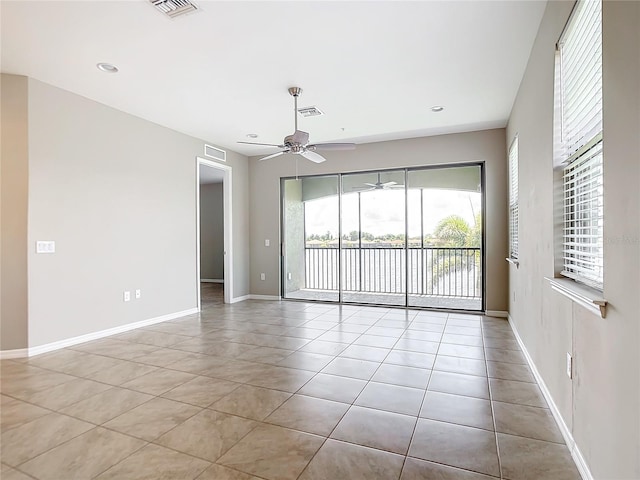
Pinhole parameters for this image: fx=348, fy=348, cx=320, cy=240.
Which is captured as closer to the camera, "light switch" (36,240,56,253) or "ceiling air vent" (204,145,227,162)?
"light switch" (36,240,56,253)

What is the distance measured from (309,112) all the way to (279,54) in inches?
57.0

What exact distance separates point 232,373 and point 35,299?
2282 millimetres

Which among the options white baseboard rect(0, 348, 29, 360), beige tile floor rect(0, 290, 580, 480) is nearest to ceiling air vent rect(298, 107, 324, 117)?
beige tile floor rect(0, 290, 580, 480)

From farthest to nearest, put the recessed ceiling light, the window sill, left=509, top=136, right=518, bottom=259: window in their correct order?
left=509, top=136, right=518, bottom=259: window, the recessed ceiling light, the window sill

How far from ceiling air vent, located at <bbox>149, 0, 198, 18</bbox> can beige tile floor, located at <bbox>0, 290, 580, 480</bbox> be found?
280 cm

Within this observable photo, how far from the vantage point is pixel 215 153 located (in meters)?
6.10

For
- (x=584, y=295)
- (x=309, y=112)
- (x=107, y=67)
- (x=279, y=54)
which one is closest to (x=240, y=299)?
(x=309, y=112)

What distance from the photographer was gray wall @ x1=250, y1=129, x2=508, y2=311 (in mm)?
5219

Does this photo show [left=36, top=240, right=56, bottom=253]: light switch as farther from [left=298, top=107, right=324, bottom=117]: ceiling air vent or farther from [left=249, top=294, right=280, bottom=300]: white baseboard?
[left=249, top=294, right=280, bottom=300]: white baseboard

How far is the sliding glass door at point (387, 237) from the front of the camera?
6023 mm

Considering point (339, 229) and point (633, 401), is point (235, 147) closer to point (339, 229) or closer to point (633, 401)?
point (339, 229)

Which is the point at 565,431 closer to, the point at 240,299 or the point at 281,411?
the point at 281,411

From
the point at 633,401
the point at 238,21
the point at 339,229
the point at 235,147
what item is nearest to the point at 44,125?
the point at 238,21

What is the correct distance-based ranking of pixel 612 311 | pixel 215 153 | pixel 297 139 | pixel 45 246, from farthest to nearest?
pixel 215 153 < pixel 297 139 < pixel 45 246 < pixel 612 311
